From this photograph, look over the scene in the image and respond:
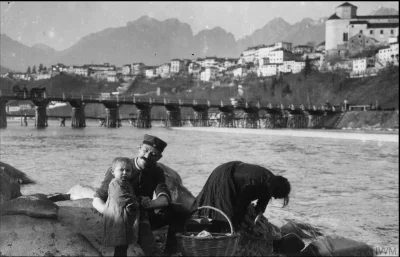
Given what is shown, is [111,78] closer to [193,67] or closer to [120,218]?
[193,67]

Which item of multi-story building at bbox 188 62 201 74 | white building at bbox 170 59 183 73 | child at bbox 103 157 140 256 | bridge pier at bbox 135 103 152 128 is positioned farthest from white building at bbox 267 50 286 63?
child at bbox 103 157 140 256

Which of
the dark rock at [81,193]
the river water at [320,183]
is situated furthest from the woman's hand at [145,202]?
the river water at [320,183]

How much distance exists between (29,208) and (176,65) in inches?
7443

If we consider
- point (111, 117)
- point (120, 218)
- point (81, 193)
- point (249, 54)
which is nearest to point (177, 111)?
point (111, 117)

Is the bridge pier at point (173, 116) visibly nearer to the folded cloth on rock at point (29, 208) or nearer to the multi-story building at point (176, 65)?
the folded cloth on rock at point (29, 208)

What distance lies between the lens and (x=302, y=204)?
10.2 meters

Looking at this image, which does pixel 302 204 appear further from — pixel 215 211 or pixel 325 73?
pixel 325 73

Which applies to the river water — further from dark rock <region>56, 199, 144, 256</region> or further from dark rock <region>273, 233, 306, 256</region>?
dark rock <region>56, 199, 144, 256</region>

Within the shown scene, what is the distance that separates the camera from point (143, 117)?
249 ft

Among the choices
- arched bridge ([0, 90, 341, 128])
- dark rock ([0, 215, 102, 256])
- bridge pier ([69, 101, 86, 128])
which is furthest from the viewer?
bridge pier ([69, 101, 86, 128])

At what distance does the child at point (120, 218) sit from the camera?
13.7 ft

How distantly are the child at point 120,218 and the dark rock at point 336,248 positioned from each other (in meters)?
1.98

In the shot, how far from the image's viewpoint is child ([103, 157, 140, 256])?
164 inches

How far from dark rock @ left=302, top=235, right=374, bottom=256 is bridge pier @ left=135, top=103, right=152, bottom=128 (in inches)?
2718
